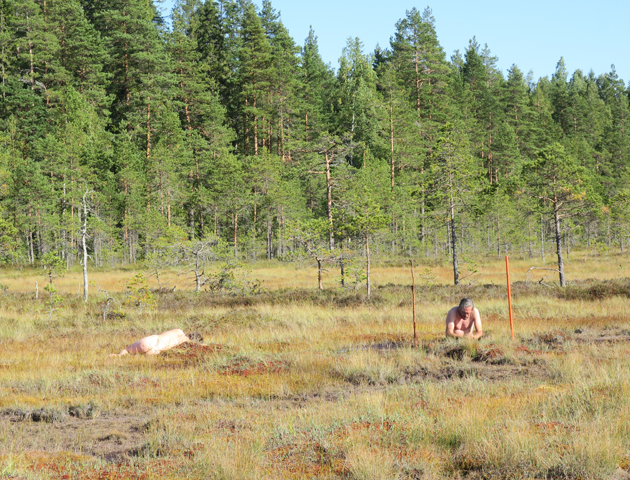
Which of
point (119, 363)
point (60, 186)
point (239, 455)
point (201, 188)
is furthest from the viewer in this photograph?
point (201, 188)

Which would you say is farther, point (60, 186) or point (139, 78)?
point (139, 78)

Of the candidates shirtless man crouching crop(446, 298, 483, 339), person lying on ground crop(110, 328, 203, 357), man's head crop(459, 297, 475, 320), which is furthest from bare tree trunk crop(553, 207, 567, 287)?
person lying on ground crop(110, 328, 203, 357)

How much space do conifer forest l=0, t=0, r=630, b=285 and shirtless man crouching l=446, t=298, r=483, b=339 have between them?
15.1 meters

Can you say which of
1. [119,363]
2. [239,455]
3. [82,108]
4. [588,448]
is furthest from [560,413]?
[82,108]

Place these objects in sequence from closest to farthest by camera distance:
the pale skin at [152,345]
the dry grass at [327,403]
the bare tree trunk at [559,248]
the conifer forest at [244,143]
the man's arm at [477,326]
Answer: the dry grass at [327,403], the man's arm at [477,326], the pale skin at [152,345], the bare tree trunk at [559,248], the conifer forest at [244,143]

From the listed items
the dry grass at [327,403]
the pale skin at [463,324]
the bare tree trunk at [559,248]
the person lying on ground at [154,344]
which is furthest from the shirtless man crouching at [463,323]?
the bare tree trunk at [559,248]

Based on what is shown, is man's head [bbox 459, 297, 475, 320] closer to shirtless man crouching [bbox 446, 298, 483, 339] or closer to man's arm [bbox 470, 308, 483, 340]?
shirtless man crouching [bbox 446, 298, 483, 339]

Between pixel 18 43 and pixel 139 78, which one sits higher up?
pixel 18 43

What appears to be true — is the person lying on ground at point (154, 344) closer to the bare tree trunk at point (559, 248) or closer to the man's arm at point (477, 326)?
the man's arm at point (477, 326)

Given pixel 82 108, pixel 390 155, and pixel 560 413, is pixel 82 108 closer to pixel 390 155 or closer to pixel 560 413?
pixel 390 155

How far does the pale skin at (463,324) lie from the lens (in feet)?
34.7

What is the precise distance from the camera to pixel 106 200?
46.1m

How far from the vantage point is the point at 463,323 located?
10.8 metres

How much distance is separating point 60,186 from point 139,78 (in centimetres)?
1884
